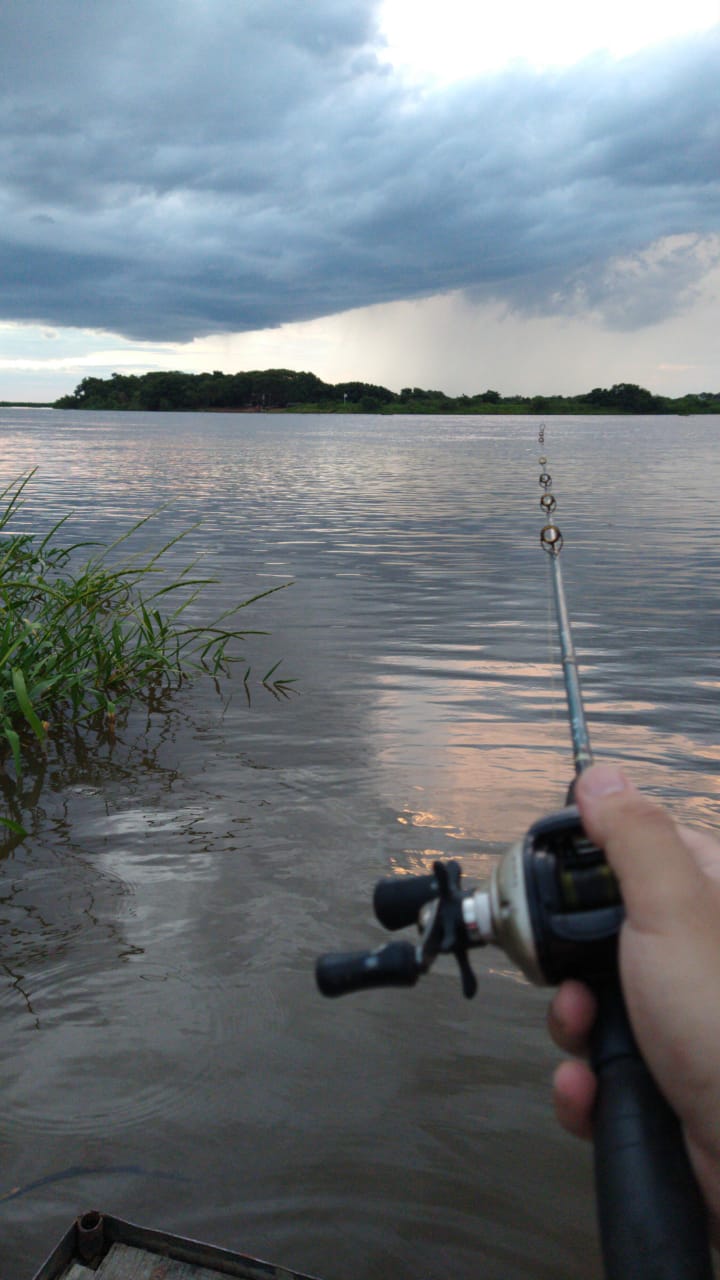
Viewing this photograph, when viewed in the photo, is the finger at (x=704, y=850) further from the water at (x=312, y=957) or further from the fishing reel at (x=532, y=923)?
the water at (x=312, y=957)

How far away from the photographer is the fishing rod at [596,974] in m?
1.13

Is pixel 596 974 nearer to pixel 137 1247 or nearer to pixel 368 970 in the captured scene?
pixel 368 970

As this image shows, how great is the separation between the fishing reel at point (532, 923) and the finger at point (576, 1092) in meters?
0.19

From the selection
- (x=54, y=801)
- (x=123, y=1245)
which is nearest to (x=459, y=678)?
(x=54, y=801)

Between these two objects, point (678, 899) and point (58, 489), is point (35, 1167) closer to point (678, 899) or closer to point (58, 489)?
point (678, 899)

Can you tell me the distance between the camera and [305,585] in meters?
13.0

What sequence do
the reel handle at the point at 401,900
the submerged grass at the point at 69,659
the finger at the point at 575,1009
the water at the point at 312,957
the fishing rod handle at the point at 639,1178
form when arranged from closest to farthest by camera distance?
the fishing rod handle at the point at 639,1178, the finger at the point at 575,1009, the reel handle at the point at 401,900, the water at the point at 312,957, the submerged grass at the point at 69,659

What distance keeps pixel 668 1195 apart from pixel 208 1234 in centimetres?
185

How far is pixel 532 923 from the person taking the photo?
1.30 meters

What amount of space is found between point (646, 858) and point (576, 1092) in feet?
1.46

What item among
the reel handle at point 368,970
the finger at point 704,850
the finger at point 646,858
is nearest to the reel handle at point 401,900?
the reel handle at point 368,970

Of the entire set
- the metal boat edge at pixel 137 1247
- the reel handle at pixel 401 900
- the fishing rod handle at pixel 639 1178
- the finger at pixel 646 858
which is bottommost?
the metal boat edge at pixel 137 1247

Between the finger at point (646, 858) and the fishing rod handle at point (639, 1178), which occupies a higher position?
the finger at point (646, 858)

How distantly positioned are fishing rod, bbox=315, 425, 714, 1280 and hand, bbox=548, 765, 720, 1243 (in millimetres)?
31
